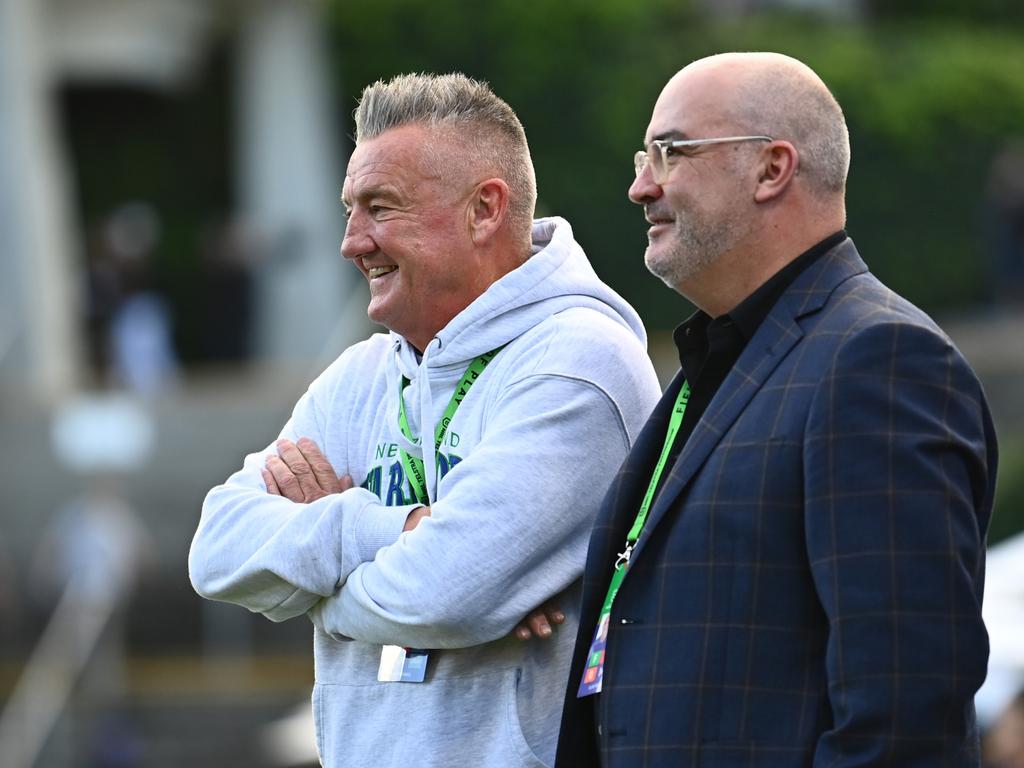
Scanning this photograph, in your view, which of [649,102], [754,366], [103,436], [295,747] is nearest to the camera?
[754,366]

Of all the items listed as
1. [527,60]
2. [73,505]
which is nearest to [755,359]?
→ [73,505]

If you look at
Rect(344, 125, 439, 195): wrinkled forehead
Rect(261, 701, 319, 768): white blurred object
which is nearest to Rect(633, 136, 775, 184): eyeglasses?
Rect(344, 125, 439, 195): wrinkled forehead

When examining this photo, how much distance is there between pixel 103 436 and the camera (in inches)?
755

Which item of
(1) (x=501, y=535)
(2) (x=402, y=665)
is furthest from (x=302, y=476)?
(1) (x=501, y=535)

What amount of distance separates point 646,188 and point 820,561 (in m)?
0.83

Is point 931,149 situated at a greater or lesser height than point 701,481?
lesser

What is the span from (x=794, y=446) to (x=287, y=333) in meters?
22.6

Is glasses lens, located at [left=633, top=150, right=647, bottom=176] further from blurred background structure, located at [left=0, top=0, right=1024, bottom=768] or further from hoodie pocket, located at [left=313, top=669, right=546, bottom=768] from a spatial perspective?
blurred background structure, located at [left=0, top=0, right=1024, bottom=768]

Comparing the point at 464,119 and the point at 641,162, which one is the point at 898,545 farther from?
the point at 464,119

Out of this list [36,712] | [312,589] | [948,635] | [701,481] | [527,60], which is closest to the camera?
[948,635]

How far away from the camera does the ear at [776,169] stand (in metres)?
3.40

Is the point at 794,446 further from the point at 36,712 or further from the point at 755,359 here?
the point at 36,712

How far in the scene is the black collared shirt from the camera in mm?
3455

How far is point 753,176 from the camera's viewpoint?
3.42 m
